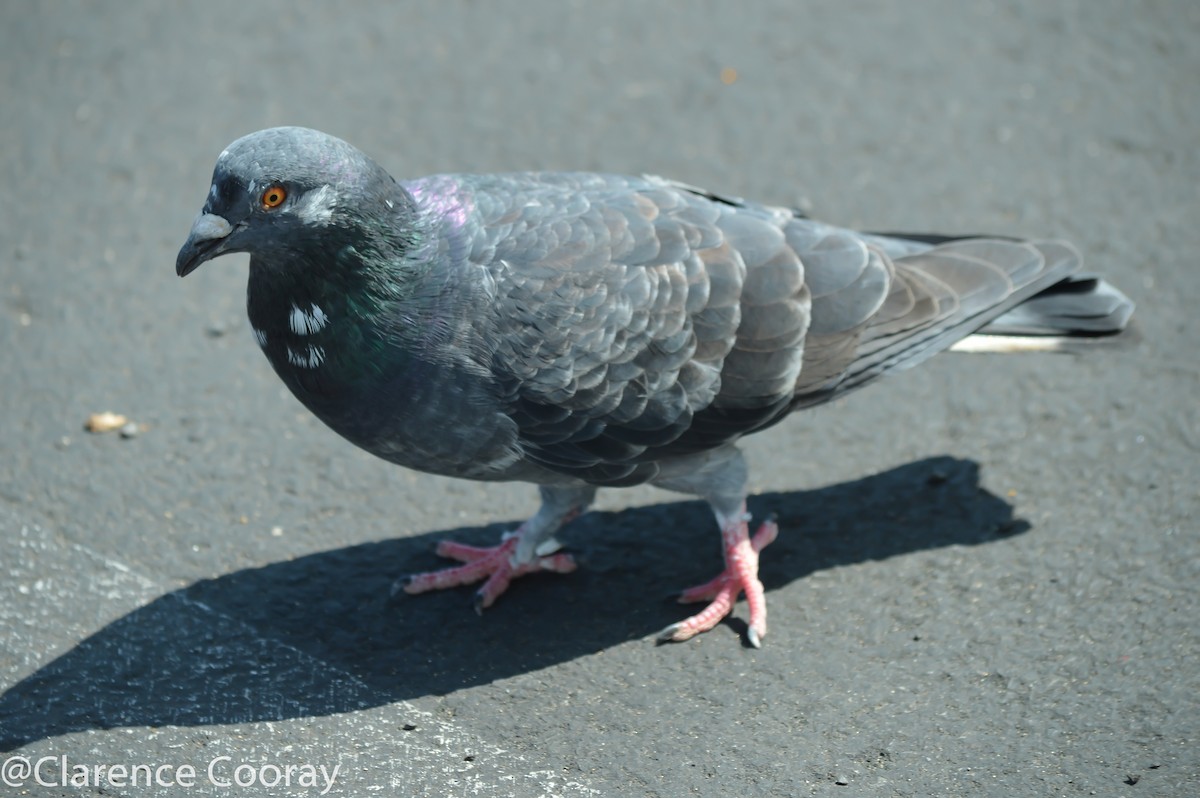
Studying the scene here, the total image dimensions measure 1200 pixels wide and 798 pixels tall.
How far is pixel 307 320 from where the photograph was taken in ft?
12.1

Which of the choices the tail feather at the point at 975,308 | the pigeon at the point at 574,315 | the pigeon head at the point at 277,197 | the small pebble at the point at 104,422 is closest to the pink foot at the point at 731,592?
the pigeon at the point at 574,315

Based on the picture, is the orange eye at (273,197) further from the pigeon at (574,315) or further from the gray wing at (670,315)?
the gray wing at (670,315)

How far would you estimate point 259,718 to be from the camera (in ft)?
12.7

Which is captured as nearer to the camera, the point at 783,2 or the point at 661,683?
the point at 661,683

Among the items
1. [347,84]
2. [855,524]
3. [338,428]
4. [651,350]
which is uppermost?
[347,84]

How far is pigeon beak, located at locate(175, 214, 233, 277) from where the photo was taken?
11.4 ft

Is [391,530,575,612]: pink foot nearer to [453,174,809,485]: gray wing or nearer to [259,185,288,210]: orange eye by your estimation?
[453,174,809,485]: gray wing

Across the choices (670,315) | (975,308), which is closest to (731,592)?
(670,315)

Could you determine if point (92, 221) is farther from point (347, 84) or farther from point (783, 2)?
point (783, 2)

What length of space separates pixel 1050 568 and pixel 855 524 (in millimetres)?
690

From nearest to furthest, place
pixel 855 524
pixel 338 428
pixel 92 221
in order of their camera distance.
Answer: pixel 338 428 → pixel 855 524 → pixel 92 221

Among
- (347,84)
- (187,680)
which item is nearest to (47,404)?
(187,680)

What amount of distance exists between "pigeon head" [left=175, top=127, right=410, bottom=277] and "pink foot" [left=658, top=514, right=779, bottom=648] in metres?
1.66

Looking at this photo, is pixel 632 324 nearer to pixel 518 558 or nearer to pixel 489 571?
pixel 518 558
